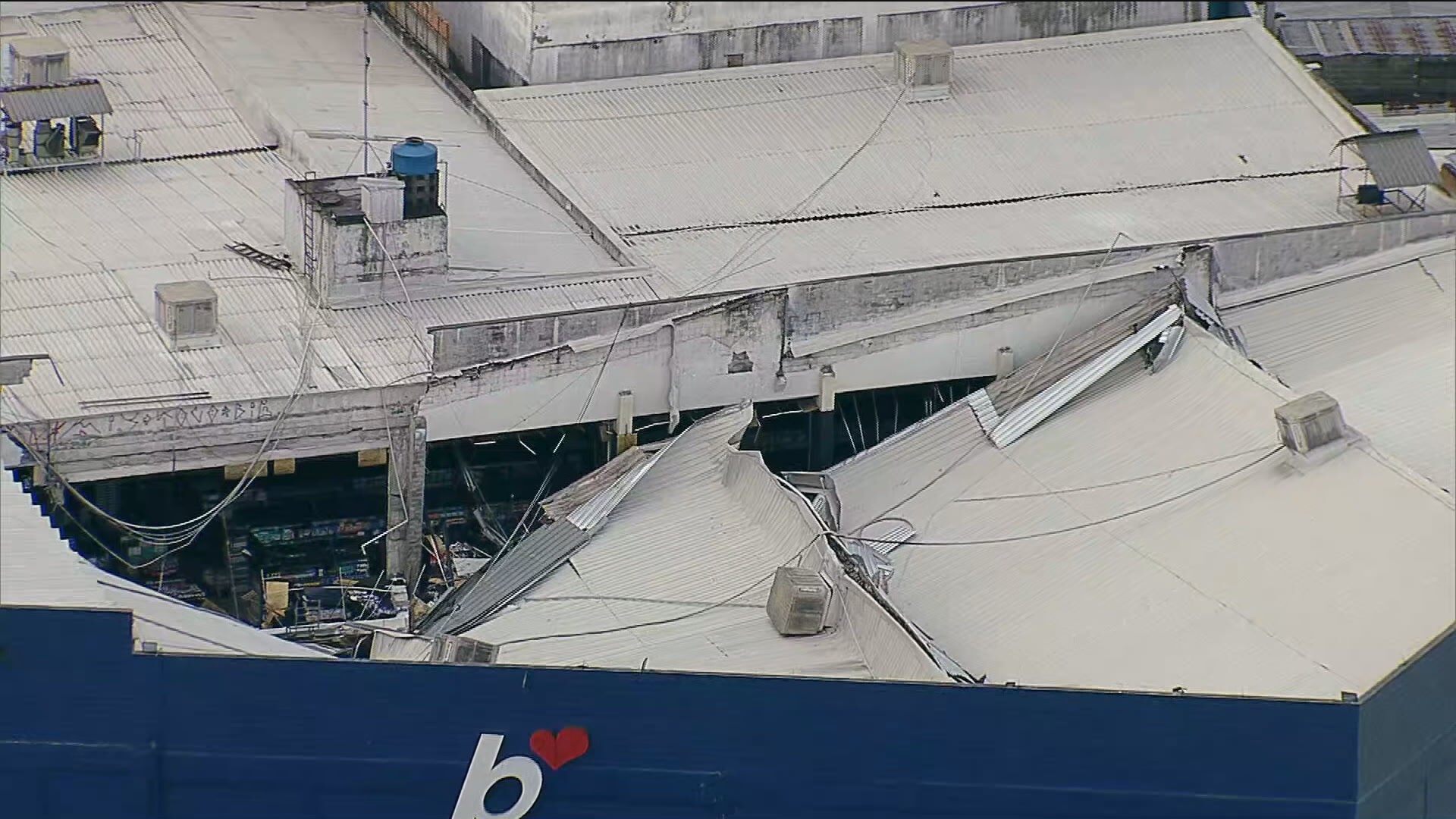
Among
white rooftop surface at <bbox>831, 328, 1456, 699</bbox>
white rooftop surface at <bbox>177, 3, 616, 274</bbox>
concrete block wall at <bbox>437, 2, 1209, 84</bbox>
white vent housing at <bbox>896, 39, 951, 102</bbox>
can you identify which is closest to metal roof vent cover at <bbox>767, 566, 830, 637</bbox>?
white rooftop surface at <bbox>831, 328, 1456, 699</bbox>

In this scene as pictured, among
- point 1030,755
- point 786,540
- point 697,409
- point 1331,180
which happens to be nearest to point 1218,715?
point 1030,755

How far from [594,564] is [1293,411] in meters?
12.7

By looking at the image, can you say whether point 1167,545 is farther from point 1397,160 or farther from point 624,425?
point 1397,160

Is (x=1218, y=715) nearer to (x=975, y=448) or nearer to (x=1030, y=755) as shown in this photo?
(x=1030, y=755)

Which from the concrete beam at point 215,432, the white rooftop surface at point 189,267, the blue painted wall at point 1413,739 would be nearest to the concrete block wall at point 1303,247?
the white rooftop surface at point 189,267

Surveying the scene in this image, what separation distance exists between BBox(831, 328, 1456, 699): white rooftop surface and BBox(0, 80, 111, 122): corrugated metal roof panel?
62.1 ft

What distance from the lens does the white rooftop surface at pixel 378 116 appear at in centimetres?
6300

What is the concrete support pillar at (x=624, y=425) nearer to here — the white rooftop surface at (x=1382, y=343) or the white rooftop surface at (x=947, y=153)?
the white rooftop surface at (x=947, y=153)

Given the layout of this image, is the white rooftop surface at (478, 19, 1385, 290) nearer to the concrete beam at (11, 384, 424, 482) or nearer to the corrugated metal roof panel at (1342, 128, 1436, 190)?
the corrugated metal roof panel at (1342, 128, 1436, 190)

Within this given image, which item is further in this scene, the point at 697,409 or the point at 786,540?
the point at 697,409

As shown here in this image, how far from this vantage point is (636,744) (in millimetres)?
47062

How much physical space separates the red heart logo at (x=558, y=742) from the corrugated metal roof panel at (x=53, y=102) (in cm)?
2463

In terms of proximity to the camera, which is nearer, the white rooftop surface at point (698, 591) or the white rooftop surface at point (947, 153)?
the white rooftop surface at point (698, 591)

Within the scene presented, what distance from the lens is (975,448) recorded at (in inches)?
2312
